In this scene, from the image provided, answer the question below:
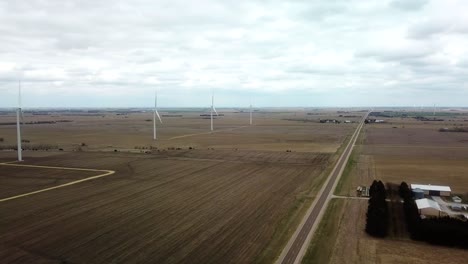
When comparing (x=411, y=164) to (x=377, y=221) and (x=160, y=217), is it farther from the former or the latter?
(x=160, y=217)

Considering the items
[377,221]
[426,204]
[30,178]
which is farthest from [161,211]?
[30,178]

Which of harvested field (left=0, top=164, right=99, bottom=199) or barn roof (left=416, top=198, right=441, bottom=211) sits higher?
barn roof (left=416, top=198, right=441, bottom=211)

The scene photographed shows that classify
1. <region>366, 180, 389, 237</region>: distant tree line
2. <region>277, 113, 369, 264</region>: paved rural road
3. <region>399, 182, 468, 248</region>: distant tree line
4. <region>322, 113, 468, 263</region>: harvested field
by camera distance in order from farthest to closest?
1. <region>366, 180, 389, 237</region>: distant tree line
2. <region>399, 182, 468, 248</region>: distant tree line
3. <region>322, 113, 468, 263</region>: harvested field
4. <region>277, 113, 369, 264</region>: paved rural road

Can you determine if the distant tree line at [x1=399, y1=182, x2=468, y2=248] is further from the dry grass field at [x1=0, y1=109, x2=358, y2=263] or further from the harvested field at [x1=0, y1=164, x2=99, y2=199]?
the harvested field at [x1=0, y1=164, x2=99, y2=199]

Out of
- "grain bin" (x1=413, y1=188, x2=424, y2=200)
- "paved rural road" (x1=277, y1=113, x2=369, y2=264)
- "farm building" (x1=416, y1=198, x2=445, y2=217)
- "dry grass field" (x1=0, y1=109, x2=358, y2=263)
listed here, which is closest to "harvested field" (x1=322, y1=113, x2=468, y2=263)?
"paved rural road" (x1=277, y1=113, x2=369, y2=264)

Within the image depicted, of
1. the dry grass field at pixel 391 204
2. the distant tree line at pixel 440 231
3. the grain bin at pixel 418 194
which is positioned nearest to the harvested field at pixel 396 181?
the dry grass field at pixel 391 204

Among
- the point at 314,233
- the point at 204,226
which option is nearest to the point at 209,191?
the point at 204,226

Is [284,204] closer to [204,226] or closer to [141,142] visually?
[204,226]
